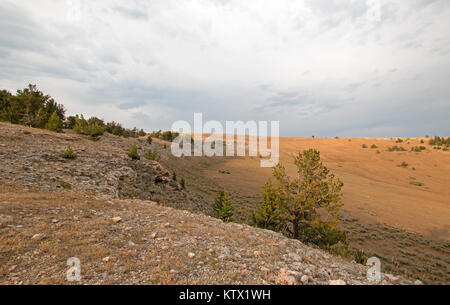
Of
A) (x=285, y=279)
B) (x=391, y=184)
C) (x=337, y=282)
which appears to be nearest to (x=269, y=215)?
(x=337, y=282)

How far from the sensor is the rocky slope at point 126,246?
3.63 meters

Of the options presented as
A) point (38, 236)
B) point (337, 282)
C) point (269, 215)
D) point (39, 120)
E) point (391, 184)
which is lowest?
point (391, 184)

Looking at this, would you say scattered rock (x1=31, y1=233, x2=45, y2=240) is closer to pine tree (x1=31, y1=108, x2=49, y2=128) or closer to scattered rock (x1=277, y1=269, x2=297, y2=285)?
scattered rock (x1=277, y1=269, x2=297, y2=285)

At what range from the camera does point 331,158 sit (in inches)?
1832

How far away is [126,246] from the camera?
4609 millimetres

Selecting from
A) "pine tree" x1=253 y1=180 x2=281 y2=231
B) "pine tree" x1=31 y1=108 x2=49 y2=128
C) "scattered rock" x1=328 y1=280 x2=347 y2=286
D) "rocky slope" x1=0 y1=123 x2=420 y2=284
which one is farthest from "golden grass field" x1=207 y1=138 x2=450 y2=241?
"pine tree" x1=31 y1=108 x2=49 y2=128

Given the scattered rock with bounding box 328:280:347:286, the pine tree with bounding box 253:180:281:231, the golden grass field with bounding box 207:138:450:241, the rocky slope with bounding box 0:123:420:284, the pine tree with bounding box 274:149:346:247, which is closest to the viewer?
A: the rocky slope with bounding box 0:123:420:284

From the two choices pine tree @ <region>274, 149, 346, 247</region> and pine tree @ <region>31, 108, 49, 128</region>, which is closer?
pine tree @ <region>274, 149, 346, 247</region>

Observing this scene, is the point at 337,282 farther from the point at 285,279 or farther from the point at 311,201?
the point at 311,201

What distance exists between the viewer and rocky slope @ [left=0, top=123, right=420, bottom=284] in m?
3.63

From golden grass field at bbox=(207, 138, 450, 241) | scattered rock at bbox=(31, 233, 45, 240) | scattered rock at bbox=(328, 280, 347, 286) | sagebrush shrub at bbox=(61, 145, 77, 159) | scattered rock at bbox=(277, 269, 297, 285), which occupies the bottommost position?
golden grass field at bbox=(207, 138, 450, 241)

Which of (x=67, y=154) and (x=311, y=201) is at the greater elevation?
(x=67, y=154)

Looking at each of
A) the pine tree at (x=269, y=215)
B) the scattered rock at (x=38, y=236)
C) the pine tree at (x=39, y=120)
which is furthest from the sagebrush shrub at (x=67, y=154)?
the pine tree at (x=39, y=120)
